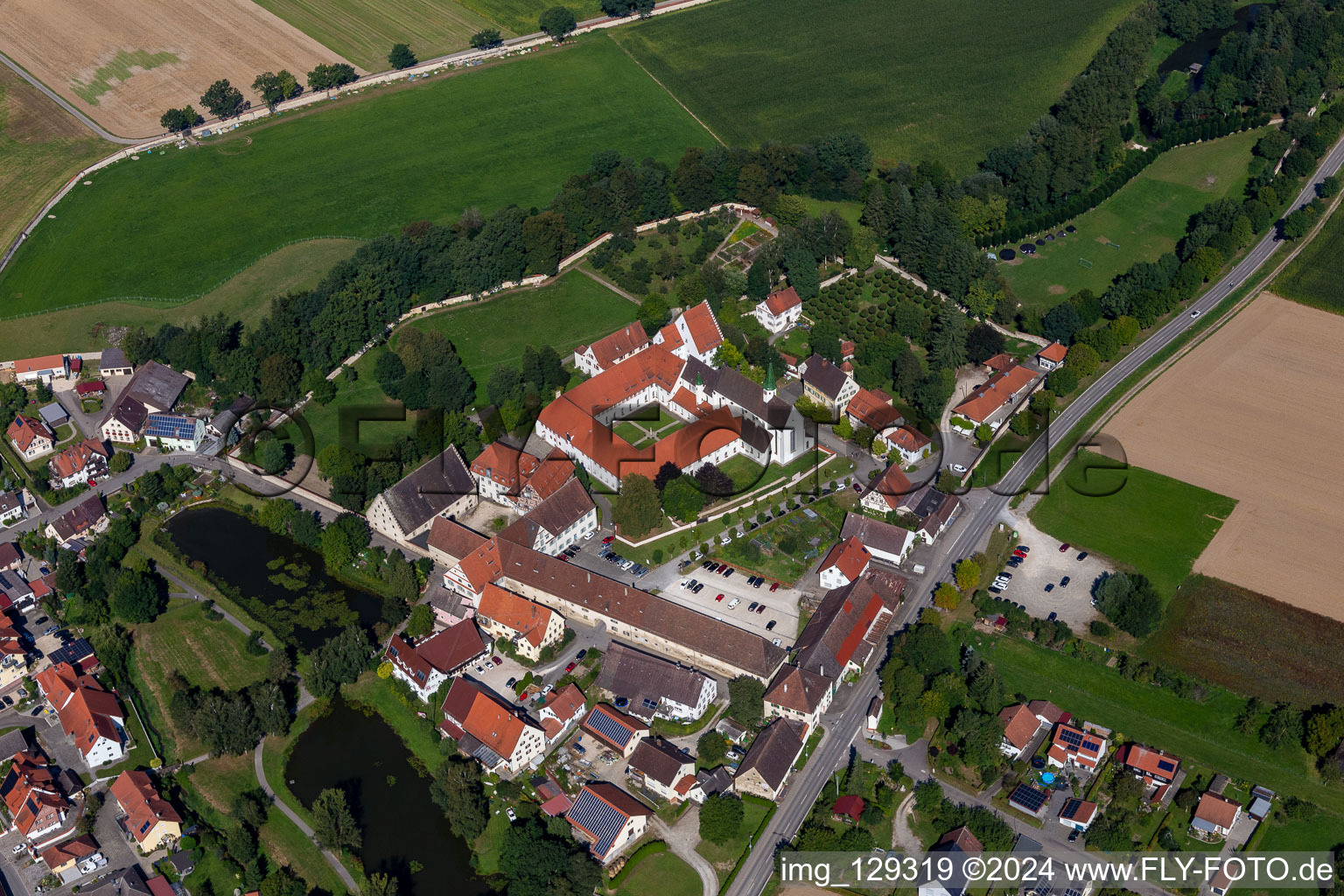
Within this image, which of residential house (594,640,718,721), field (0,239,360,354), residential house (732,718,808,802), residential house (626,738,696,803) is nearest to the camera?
residential house (732,718,808,802)

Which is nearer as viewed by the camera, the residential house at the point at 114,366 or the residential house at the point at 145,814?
→ the residential house at the point at 145,814

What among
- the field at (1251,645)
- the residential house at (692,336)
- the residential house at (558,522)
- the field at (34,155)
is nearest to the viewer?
the field at (1251,645)

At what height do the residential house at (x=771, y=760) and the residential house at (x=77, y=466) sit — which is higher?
the residential house at (x=77, y=466)

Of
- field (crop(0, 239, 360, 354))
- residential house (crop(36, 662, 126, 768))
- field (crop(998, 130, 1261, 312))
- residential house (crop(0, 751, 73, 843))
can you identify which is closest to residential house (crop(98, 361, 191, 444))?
field (crop(0, 239, 360, 354))

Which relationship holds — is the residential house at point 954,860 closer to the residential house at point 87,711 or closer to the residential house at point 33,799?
the residential house at point 87,711

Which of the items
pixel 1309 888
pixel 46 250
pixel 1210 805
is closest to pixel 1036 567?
pixel 1210 805

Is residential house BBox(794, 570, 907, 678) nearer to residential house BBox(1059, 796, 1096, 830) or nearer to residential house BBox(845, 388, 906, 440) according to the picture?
residential house BBox(1059, 796, 1096, 830)

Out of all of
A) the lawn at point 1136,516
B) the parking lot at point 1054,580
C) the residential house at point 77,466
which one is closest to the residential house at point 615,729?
the parking lot at point 1054,580

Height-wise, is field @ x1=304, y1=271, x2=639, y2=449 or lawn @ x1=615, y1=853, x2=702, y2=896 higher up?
field @ x1=304, y1=271, x2=639, y2=449
